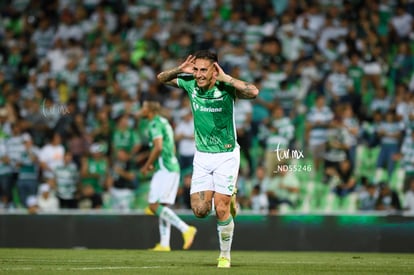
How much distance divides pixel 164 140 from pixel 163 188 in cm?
87

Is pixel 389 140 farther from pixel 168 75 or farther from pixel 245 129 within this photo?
pixel 168 75

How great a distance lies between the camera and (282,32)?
23.3 m

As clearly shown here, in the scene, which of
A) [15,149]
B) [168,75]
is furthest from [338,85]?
[168,75]

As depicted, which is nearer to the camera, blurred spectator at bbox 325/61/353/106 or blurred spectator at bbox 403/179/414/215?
blurred spectator at bbox 403/179/414/215

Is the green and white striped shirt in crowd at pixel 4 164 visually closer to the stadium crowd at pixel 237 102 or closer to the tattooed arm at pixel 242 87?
the stadium crowd at pixel 237 102

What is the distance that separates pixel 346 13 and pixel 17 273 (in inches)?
578

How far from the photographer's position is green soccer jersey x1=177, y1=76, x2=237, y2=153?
40.2 feet

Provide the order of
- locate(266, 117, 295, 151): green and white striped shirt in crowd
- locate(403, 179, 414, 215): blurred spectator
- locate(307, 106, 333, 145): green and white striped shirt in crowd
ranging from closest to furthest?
1. locate(403, 179, 414, 215): blurred spectator
2. locate(266, 117, 295, 151): green and white striped shirt in crowd
3. locate(307, 106, 333, 145): green and white striped shirt in crowd

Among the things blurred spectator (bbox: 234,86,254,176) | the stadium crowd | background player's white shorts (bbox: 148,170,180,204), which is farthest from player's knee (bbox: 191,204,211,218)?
blurred spectator (bbox: 234,86,254,176)

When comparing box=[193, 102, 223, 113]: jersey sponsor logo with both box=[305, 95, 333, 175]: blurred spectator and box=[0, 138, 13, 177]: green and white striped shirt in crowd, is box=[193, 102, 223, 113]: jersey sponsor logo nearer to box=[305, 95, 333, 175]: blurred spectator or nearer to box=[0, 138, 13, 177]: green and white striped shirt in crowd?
box=[305, 95, 333, 175]: blurred spectator

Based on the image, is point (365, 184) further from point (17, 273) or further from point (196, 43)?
point (17, 273)

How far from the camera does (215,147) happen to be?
12445 millimetres

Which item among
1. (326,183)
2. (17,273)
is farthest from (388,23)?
(17,273)

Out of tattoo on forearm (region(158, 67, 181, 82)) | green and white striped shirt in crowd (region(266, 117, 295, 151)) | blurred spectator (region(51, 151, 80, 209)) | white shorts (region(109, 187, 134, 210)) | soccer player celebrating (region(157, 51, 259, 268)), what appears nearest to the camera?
soccer player celebrating (region(157, 51, 259, 268))
